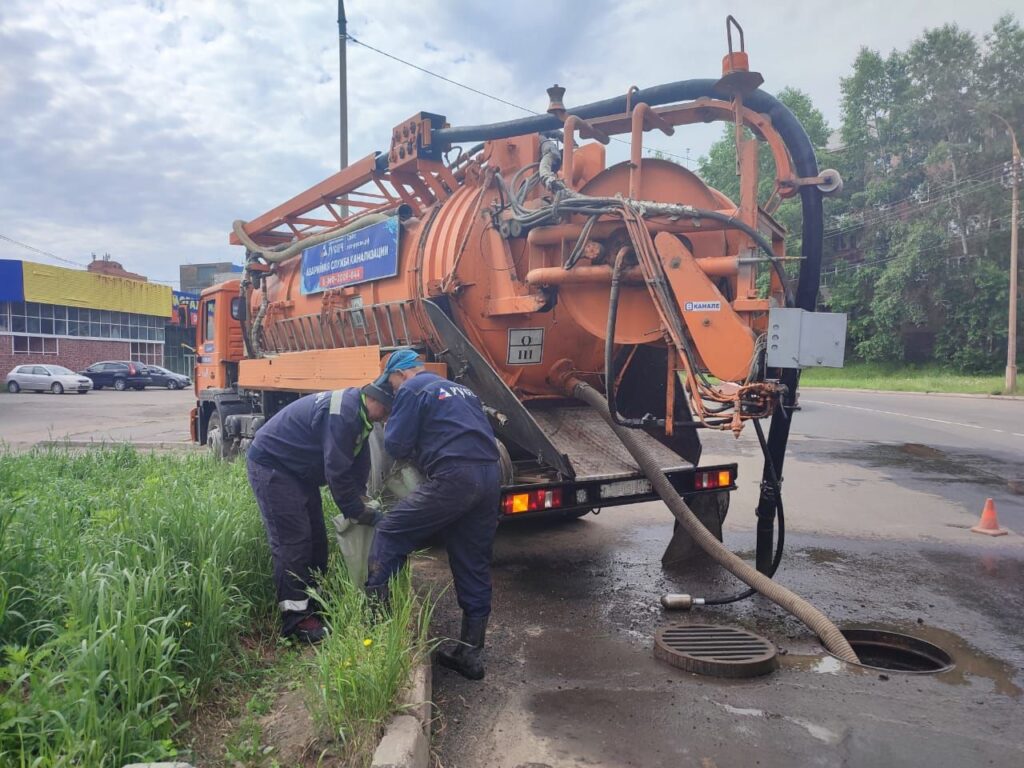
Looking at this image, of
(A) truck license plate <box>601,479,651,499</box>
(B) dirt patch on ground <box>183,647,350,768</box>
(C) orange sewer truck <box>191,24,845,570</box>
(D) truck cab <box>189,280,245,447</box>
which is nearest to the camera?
(B) dirt patch on ground <box>183,647,350,768</box>

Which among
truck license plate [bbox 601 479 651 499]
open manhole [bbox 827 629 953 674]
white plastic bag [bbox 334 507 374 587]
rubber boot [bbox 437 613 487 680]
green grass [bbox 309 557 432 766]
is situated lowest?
open manhole [bbox 827 629 953 674]

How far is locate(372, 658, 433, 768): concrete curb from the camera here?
254 centimetres

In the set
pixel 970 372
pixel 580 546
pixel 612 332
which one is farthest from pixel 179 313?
pixel 970 372

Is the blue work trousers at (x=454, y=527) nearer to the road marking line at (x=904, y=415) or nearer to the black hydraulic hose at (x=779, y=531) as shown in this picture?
the black hydraulic hose at (x=779, y=531)

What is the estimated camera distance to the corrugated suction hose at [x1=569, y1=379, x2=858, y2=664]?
4062 millimetres

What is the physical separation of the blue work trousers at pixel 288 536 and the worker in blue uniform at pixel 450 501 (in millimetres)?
425

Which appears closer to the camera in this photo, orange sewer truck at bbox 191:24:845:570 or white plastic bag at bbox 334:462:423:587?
white plastic bag at bbox 334:462:423:587

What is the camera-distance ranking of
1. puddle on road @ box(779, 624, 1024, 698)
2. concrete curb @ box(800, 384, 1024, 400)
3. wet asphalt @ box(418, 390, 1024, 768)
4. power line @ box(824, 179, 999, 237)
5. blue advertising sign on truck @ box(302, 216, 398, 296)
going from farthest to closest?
1. power line @ box(824, 179, 999, 237)
2. concrete curb @ box(800, 384, 1024, 400)
3. blue advertising sign on truck @ box(302, 216, 398, 296)
4. puddle on road @ box(779, 624, 1024, 698)
5. wet asphalt @ box(418, 390, 1024, 768)

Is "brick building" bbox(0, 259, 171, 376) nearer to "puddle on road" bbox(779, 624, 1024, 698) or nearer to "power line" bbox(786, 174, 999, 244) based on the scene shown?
"power line" bbox(786, 174, 999, 244)

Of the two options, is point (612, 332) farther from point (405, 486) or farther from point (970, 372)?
point (970, 372)

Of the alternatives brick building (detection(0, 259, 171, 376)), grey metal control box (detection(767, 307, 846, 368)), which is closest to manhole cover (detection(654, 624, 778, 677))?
grey metal control box (detection(767, 307, 846, 368))

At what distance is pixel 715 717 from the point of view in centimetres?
332

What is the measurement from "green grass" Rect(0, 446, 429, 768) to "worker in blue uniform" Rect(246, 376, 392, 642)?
20 cm

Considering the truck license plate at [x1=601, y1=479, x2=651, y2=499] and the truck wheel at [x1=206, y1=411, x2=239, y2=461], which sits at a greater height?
the truck license plate at [x1=601, y1=479, x2=651, y2=499]
